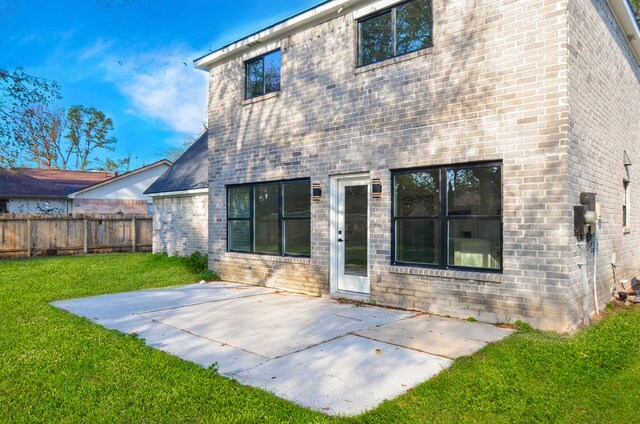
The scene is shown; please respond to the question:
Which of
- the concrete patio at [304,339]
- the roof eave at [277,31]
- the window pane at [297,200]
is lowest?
the concrete patio at [304,339]

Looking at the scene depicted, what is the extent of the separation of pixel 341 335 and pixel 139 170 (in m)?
22.5

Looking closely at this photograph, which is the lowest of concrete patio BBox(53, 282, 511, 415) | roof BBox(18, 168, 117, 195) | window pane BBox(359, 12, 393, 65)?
concrete patio BBox(53, 282, 511, 415)

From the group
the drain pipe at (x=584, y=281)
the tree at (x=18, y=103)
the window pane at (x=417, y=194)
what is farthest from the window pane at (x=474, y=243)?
the tree at (x=18, y=103)

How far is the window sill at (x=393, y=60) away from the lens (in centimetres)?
Answer: 660

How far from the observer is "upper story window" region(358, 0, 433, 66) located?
22.1 ft

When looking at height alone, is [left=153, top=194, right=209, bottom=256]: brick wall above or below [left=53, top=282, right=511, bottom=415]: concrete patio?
above

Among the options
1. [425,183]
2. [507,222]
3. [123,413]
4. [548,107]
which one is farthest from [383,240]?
[123,413]

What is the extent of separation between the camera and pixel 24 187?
20.6 meters

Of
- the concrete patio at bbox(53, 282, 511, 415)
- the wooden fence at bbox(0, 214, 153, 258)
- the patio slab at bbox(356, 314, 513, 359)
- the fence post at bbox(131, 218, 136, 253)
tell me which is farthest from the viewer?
the fence post at bbox(131, 218, 136, 253)

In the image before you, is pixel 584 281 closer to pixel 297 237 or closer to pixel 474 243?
pixel 474 243

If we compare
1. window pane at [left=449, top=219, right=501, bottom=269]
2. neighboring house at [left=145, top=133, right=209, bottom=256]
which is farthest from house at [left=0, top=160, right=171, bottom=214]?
window pane at [left=449, top=219, right=501, bottom=269]

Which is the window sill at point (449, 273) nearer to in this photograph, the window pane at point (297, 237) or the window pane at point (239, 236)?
the window pane at point (297, 237)

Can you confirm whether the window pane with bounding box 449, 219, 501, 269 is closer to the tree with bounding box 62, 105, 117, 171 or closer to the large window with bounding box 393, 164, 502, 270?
the large window with bounding box 393, 164, 502, 270

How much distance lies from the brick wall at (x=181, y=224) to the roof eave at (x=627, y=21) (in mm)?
10737
